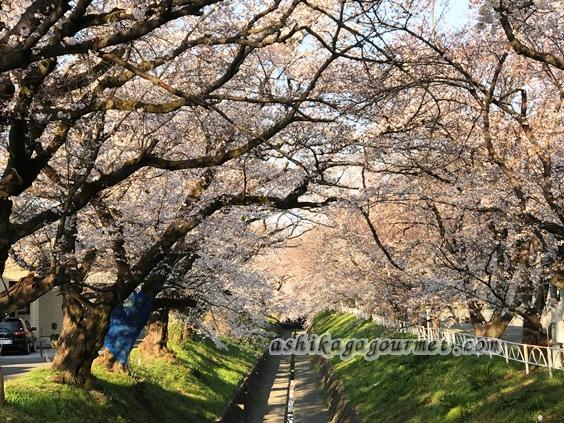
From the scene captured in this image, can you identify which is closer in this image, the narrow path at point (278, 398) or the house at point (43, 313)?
the narrow path at point (278, 398)

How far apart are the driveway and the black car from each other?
0.35 metres

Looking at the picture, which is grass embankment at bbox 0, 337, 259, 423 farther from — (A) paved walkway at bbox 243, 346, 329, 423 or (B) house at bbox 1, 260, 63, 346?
(B) house at bbox 1, 260, 63, 346

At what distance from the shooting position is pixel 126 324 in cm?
1645

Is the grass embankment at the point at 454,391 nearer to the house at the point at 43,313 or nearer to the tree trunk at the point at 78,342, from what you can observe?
the tree trunk at the point at 78,342

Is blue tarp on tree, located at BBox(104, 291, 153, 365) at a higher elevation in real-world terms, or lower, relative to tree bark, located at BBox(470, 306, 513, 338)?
higher

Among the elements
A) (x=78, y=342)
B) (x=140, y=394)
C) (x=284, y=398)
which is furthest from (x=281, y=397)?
(x=78, y=342)

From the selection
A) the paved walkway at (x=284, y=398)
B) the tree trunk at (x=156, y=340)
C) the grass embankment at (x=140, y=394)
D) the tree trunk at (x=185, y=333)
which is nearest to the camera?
the grass embankment at (x=140, y=394)

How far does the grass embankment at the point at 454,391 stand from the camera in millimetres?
12891

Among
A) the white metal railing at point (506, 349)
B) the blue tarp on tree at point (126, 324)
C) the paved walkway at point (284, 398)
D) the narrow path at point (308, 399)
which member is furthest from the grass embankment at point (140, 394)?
the white metal railing at point (506, 349)

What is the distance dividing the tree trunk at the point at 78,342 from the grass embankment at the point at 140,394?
324 mm

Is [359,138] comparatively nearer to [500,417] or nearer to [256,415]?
[500,417]

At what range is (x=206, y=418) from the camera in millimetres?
21219

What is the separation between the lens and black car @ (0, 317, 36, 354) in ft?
101

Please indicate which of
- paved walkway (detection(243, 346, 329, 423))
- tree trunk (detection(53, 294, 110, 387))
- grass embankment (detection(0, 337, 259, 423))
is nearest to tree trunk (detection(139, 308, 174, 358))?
grass embankment (detection(0, 337, 259, 423))
